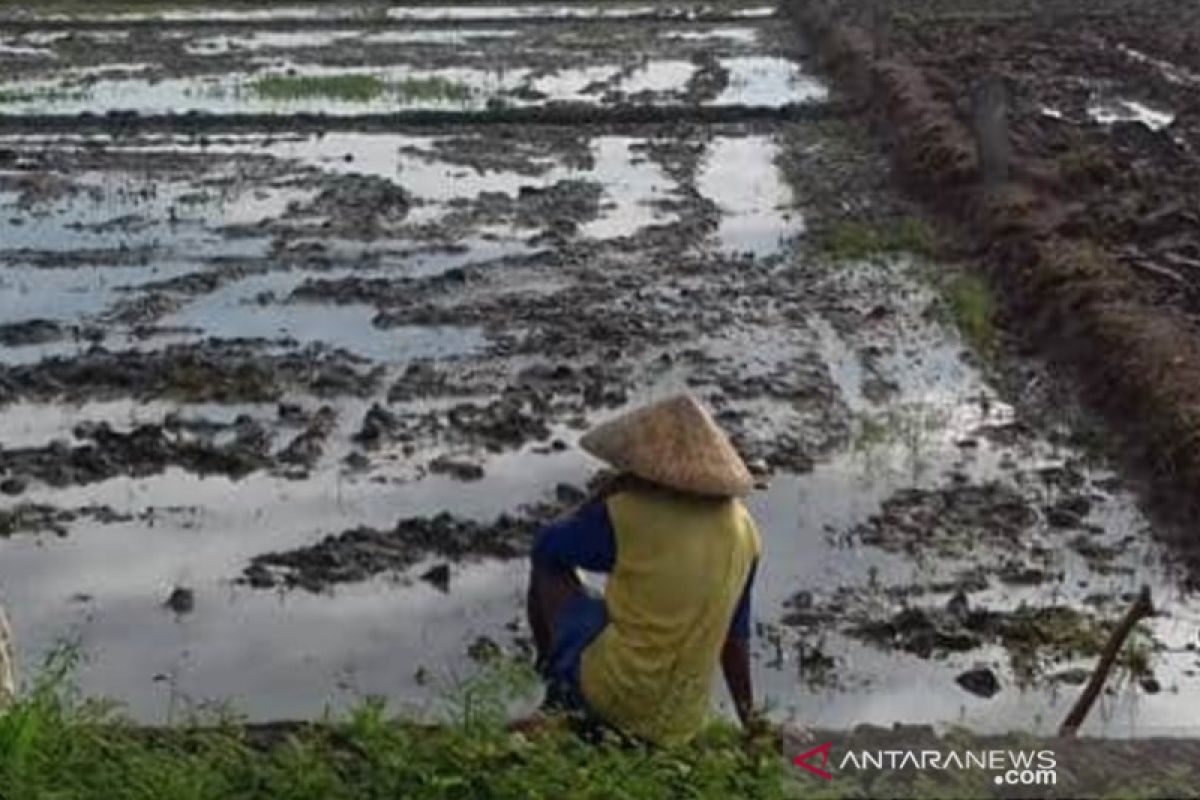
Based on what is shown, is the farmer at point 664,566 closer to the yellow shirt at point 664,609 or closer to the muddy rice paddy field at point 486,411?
the yellow shirt at point 664,609

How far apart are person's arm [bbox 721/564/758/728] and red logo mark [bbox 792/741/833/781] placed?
0.41m

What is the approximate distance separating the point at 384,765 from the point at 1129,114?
1241 cm

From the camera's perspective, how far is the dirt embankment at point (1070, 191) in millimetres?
8062

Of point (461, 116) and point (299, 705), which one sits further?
point (461, 116)

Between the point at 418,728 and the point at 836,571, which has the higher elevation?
the point at 418,728

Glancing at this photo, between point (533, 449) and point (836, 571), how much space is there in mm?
1546

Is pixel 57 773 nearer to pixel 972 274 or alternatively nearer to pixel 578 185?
pixel 972 274

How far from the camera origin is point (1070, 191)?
11.7 meters

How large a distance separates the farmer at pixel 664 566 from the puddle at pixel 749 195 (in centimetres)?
690

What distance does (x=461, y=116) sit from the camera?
15.9 metres

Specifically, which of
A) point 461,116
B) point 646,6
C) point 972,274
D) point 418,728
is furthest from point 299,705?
point 646,6

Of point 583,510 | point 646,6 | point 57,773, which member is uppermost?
point 583,510

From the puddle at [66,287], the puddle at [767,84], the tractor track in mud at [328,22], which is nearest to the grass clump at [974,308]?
the puddle at [66,287]

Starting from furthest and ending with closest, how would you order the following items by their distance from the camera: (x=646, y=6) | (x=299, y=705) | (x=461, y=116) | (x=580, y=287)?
(x=646, y=6) → (x=461, y=116) → (x=580, y=287) → (x=299, y=705)
